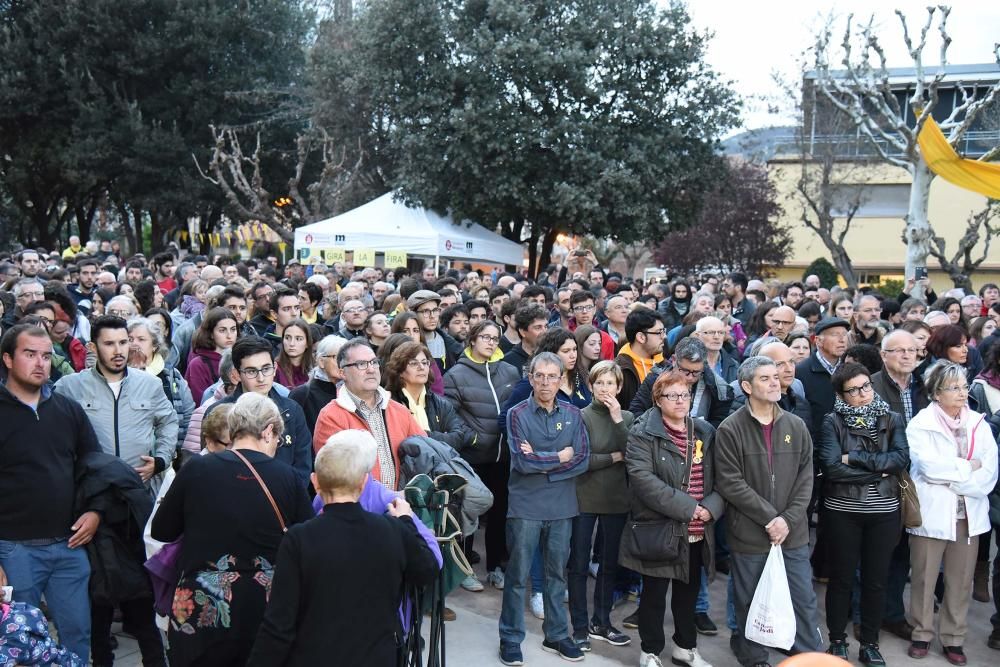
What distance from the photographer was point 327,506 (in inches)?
122

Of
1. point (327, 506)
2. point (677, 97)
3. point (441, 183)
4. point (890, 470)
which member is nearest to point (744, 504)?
point (890, 470)

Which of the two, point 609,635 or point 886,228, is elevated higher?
point 886,228

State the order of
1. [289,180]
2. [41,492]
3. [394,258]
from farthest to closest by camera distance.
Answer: [289,180] → [394,258] → [41,492]

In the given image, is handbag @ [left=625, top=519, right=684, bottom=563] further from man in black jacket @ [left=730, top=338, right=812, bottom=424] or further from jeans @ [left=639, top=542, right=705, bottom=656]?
man in black jacket @ [left=730, top=338, right=812, bottom=424]

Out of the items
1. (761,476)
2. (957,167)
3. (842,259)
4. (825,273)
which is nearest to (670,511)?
(761,476)

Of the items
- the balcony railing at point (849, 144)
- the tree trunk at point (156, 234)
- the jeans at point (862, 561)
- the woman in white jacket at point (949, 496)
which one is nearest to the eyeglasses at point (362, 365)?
the jeans at point (862, 561)

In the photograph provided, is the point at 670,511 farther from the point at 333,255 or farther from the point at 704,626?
the point at 333,255

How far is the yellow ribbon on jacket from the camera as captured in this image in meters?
7.61

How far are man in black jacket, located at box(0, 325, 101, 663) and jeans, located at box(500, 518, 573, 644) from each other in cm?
226

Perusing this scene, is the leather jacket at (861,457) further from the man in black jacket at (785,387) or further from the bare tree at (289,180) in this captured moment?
the bare tree at (289,180)

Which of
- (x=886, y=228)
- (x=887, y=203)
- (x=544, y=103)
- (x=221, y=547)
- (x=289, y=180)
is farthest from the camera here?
(x=886, y=228)

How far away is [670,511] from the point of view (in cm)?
468

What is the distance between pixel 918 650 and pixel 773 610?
54.3 inches

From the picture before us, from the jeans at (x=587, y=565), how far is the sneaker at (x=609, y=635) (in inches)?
1.2
